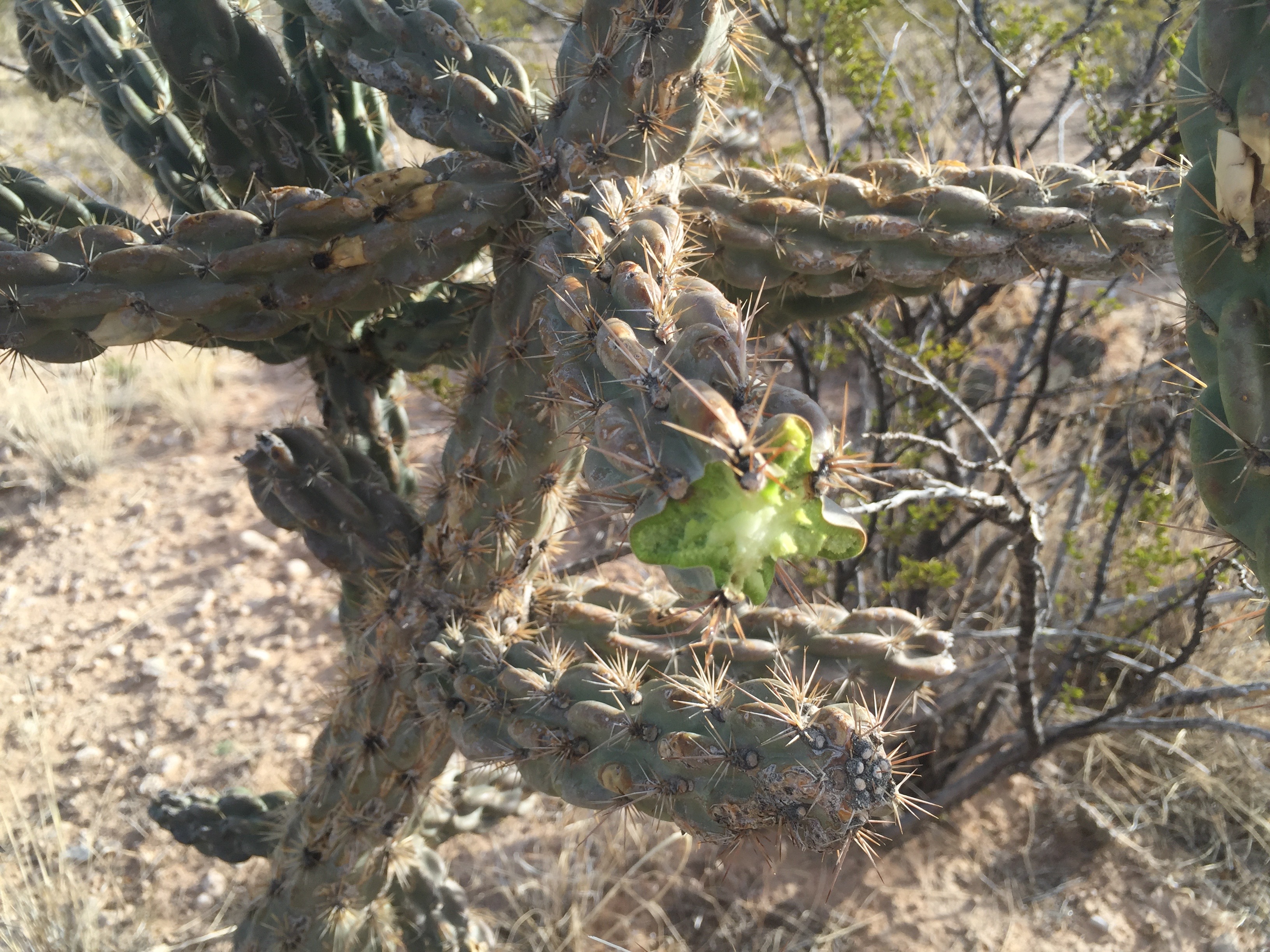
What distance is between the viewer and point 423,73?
5.79 ft

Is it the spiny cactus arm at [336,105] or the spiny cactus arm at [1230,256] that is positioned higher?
the spiny cactus arm at [336,105]

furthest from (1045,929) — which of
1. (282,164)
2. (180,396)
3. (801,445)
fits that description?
(180,396)

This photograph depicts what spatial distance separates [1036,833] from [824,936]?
915mm

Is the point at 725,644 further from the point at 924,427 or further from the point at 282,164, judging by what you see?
the point at 924,427

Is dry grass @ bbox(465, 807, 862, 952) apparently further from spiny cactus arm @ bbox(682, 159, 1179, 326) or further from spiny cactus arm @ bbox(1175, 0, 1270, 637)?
spiny cactus arm @ bbox(1175, 0, 1270, 637)

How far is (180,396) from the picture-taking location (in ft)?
16.4

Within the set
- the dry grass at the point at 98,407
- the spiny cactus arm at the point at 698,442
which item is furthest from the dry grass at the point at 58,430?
the spiny cactus arm at the point at 698,442

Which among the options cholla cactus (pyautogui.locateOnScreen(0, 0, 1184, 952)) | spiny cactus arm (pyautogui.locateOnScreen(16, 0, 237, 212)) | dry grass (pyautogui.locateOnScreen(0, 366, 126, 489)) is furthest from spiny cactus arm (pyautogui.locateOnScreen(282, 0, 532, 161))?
dry grass (pyautogui.locateOnScreen(0, 366, 126, 489))

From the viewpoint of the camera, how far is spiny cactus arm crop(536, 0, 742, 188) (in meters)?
1.53

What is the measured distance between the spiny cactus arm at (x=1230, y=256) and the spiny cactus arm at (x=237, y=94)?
1614 mm

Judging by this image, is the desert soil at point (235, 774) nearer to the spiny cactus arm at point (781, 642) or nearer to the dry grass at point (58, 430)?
the dry grass at point (58, 430)

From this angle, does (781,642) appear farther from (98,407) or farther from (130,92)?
(98,407)

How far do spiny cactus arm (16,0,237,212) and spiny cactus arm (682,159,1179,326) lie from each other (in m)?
1.27

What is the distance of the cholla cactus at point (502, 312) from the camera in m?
1.35
